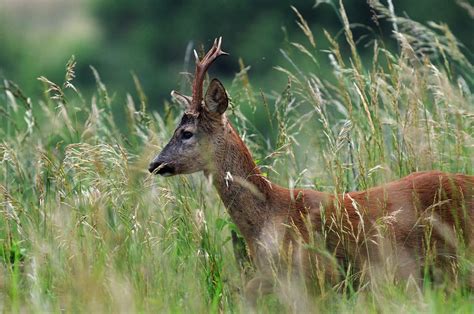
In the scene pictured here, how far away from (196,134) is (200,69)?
0.34 metres

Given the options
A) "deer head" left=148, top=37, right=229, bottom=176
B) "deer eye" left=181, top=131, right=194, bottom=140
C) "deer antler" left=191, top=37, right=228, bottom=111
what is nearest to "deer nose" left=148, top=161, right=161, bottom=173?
"deer head" left=148, top=37, right=229, bottom=176

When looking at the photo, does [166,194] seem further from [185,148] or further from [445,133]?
[445,133]

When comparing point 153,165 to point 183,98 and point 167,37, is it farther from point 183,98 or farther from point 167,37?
point 167,37

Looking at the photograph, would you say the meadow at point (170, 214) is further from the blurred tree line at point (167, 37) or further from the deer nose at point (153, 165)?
the blurred tree line at point (167, 37)

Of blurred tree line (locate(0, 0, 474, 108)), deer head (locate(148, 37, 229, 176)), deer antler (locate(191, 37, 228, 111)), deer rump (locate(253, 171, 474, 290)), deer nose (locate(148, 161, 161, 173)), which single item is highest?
deer antler (locate(191, 37, 228, 111))

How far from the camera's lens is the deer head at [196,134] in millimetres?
5664

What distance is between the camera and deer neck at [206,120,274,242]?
5516 mm

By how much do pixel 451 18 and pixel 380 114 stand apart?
65.2 ft

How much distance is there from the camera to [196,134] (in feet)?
18.8

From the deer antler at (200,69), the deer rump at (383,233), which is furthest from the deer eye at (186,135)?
the deer rump at (383,233)

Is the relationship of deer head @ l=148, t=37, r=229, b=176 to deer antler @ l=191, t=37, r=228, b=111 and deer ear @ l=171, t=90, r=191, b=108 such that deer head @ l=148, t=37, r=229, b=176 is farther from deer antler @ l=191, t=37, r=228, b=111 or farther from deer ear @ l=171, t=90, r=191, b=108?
deer ear @ l=171, t=90, r=191, b=108

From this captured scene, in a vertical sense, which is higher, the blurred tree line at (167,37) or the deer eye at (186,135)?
the deer eye at (186,135)

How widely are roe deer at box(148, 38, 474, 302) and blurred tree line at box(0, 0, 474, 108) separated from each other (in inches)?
695

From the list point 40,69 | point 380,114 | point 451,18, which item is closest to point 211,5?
point 40,69
